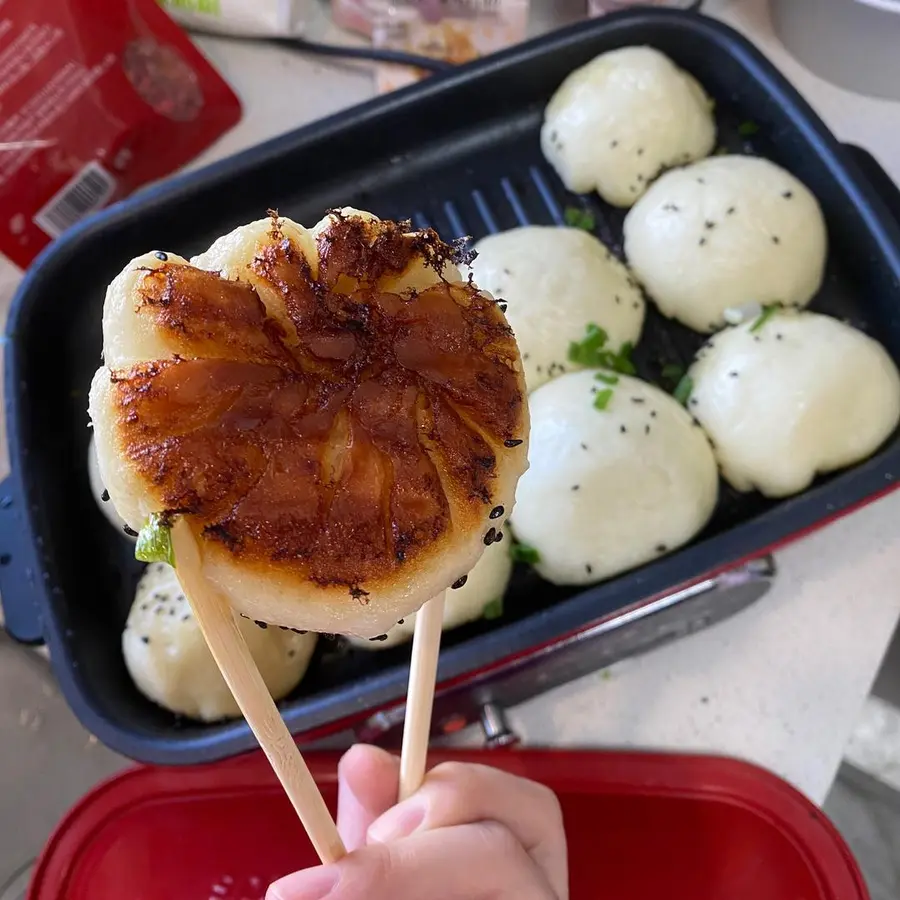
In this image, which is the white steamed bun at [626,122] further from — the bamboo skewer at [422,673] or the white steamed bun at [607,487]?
the bamboo skewer at [422,673]

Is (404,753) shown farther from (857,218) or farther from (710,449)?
(857,218)

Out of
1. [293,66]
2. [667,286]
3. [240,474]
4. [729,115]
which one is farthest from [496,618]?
[293,66]

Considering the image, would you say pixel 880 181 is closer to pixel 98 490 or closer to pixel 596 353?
pixel 596 353

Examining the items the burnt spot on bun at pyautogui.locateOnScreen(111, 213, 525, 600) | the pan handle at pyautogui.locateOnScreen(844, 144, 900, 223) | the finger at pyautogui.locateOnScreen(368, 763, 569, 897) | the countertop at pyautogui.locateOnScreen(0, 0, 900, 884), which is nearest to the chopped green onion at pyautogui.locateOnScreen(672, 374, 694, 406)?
the countertop at pyautogui.locateOnScreen(0, 0, 900, 884)

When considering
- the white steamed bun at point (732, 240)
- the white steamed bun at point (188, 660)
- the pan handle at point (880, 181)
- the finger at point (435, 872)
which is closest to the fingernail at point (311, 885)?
the finger at point (435, 872)

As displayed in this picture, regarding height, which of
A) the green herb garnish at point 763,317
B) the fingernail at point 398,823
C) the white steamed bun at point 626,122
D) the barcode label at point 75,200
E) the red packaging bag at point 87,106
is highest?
the red packaging bag at point 87,106
